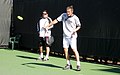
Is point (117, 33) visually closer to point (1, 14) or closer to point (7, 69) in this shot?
point (7, 69)

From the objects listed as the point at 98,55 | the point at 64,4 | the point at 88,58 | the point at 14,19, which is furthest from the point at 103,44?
the point at 14,19

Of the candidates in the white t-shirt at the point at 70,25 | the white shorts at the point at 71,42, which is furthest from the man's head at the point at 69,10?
the white shorts at the point at 71,42

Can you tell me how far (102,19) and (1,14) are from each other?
6165 millimetres

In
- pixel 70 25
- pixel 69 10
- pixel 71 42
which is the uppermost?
pixel 69 10

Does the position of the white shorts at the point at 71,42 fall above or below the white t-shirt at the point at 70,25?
below

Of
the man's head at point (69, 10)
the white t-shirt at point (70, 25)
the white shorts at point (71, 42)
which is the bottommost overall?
the white shorts at point (71, 42)

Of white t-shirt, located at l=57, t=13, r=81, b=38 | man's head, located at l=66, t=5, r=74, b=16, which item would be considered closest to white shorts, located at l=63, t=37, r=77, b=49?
white t-shirt, located at l=57, t=13, r=81, b=38

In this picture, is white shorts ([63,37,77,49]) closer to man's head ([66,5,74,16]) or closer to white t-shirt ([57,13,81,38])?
white t-shirt ([57,13,81,38])

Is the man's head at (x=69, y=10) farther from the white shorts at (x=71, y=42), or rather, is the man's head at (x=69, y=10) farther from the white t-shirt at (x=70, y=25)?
the white shorts at (x=71, y=42)

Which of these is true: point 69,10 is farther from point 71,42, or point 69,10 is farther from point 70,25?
point 71,42

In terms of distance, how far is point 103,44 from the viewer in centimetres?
1154

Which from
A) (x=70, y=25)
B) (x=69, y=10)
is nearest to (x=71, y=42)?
(x=70, y=25)

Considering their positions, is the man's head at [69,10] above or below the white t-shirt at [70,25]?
above

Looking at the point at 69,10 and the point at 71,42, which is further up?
the point at 69,10
